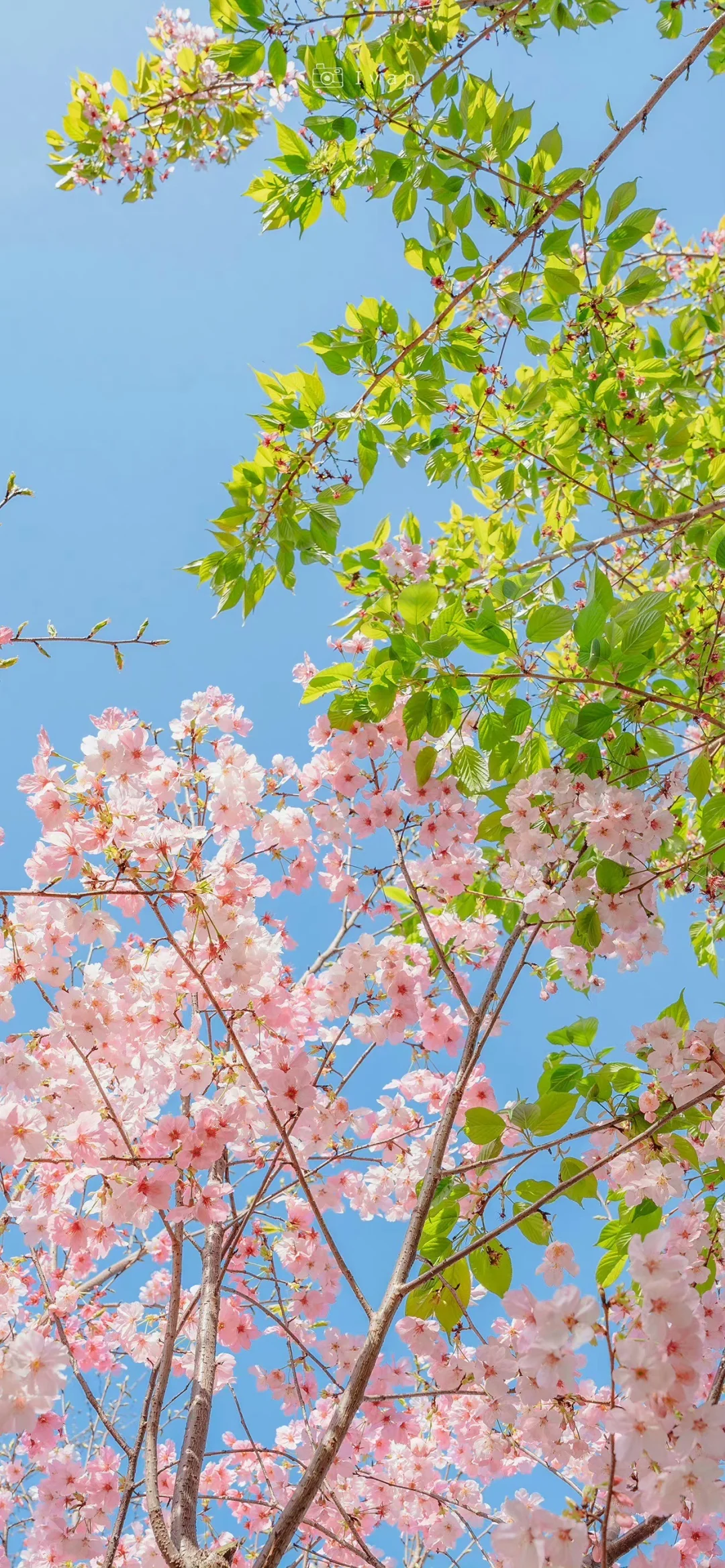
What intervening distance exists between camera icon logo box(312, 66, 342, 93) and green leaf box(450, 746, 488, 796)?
70.9 inches

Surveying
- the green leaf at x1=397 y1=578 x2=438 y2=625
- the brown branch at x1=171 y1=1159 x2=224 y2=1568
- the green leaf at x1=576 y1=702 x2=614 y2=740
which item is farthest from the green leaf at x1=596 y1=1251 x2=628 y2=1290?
the green leaf at x1=397 y1=578 x2=438 y2=625

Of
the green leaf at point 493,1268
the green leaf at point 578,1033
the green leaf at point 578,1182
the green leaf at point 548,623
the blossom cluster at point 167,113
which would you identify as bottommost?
the green leaf at point 493,1268

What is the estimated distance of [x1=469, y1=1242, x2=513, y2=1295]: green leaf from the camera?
205 centimetres

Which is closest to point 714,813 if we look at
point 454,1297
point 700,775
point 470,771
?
point 700,775

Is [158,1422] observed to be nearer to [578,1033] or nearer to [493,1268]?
[493,1268]

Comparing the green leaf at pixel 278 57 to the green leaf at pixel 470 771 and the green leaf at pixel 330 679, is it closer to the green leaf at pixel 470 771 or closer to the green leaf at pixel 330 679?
the green leaf at pixel 330 679

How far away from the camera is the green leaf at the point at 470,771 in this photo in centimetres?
259

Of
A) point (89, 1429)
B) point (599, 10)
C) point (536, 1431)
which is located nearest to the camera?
point (536, 1431)

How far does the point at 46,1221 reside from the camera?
2758 millimetres

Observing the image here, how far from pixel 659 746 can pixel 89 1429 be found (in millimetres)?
7315

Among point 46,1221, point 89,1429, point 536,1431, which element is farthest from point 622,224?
point 89,1429

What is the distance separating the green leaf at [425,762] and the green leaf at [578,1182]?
1113mm

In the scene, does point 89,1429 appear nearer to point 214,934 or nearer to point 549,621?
point 214,934

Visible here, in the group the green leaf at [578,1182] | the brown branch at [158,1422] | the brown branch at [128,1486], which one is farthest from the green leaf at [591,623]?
the brown branch at [128,1486]
